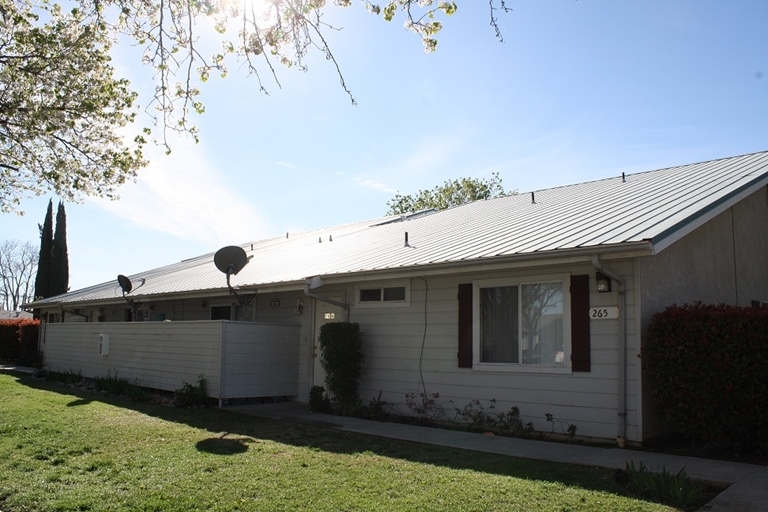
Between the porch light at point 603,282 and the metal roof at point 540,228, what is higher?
the metal roof at point 540,228

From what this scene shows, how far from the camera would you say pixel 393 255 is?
11766mm

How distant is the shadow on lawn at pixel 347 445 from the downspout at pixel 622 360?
158cm

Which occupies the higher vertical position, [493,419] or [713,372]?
[713,372]

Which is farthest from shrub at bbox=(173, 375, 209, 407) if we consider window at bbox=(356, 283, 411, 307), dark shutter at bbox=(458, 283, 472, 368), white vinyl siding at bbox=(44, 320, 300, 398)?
dark shutter at bbox=(458, 283, 472, 368)

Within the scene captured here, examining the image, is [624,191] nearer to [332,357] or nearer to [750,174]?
[750,174]

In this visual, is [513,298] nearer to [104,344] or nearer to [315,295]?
[315,295]

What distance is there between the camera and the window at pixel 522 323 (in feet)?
29.7

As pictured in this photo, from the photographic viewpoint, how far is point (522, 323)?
9.41 meters

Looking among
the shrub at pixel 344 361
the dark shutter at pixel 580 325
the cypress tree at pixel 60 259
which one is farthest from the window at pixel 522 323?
the cypress tree at pixel 60 259

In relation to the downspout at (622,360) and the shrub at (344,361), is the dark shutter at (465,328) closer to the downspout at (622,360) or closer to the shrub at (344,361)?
the shrub at (344,361)

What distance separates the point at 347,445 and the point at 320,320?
486cm

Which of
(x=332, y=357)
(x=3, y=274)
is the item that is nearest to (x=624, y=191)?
(x=332, y=357)

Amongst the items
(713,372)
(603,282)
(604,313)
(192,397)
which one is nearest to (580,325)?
(604,313)

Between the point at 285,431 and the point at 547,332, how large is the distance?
12.9ft
